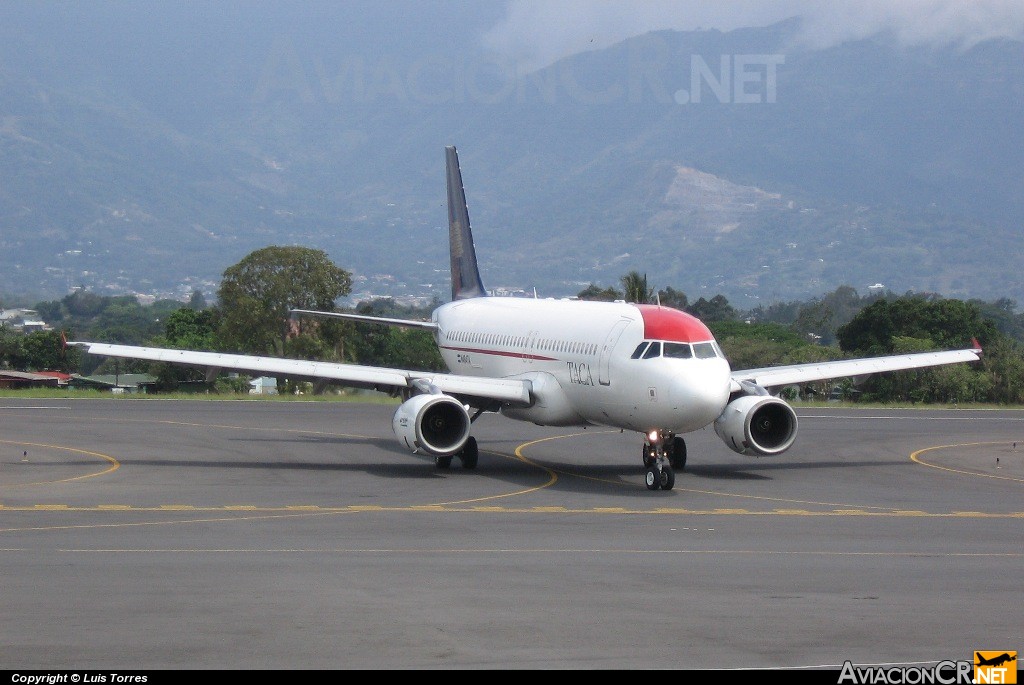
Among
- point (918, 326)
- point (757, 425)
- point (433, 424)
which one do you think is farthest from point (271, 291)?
point (757, 425)

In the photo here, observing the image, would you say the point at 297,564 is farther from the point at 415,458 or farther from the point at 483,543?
the point at 415,458

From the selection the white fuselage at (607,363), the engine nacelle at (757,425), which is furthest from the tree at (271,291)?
the engine nacelle at (757,425)

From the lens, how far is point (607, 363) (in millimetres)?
30625

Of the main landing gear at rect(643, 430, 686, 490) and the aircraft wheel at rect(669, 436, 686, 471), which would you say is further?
the aircraft wheel at rect(669, 436, 686, 471)

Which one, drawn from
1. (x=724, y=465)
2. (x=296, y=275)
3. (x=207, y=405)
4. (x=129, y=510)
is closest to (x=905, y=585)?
(x=129, y=510)

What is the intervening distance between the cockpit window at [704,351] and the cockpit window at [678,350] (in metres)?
0.14

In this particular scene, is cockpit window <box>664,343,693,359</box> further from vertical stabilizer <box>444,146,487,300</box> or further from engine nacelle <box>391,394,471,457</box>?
vertical stabilizer <box>444,146,487,300</box>

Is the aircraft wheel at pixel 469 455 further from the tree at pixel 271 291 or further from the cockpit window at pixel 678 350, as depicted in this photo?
the tree at pixel 271 291

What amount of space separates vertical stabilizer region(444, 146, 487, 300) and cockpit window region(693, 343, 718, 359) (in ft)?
52.8

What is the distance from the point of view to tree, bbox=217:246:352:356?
93.7 meters

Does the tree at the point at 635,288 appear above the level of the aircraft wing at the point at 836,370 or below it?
above

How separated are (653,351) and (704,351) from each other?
3.39ft

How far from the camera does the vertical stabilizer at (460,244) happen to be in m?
45.2

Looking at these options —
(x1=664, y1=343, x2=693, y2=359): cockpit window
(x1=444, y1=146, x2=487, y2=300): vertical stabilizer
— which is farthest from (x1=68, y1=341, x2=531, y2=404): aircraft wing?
(x1=444, y1=146, x2=487, y2=300): vertical stabilizer
